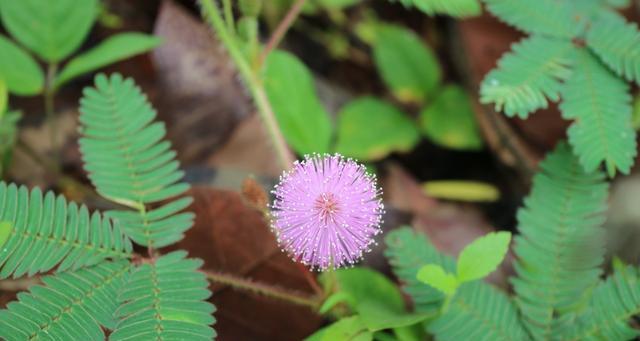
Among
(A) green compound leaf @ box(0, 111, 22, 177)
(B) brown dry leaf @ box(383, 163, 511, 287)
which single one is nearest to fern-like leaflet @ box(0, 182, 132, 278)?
(A) green compound leaf @ box(0, 111, 22, 177)

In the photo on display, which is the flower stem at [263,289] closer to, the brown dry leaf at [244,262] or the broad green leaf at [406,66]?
the brown dry leaf at [244,262]

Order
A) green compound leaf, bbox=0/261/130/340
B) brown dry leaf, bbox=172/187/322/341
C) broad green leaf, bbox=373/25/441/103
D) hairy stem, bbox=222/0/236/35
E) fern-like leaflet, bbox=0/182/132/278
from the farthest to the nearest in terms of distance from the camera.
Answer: broad green leaf, bbox=373/25/441/103 → hairy stem, bbox=222/0/236/35 → brown dry leaf, bbox=172/187/322/341 → fern-like leaflet, bbox=0/182/132/278 → green compound leaf, bbox=0/261/130/340

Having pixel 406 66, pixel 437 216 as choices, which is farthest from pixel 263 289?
pixel 406 66

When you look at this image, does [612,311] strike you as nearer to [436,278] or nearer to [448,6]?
[436,278]

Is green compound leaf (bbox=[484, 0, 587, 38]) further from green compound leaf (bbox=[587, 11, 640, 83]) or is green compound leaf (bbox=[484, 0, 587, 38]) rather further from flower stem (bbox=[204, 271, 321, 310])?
flower stem (bbox=[204, 271, 321, 310])

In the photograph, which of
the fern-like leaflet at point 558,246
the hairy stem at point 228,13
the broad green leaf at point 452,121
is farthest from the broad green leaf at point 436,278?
the broad green leaf at point 452,121
